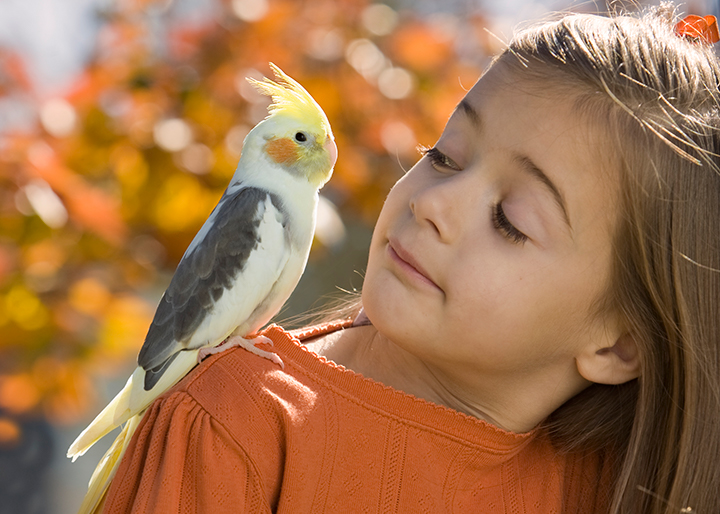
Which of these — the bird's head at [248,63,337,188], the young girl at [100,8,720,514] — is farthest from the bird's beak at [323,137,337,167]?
the young girl at [100,8,720,514]

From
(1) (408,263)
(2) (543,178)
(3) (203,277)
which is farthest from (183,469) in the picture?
(2) (543,178)

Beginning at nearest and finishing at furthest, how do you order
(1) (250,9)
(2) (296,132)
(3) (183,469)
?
(3) (183,469) → (2) (296,132) → (1) (250,9)

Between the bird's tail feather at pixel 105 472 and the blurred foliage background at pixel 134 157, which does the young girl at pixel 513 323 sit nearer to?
the bird's tail feather at pixel 105 472

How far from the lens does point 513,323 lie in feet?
2.86

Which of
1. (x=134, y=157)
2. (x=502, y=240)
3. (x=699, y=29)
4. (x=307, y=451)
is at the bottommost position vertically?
(x=307, y=451)

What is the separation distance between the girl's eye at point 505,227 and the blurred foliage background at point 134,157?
0.51 meters

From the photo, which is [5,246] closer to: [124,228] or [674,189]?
[124,228]

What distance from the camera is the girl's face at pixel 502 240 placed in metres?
0.84

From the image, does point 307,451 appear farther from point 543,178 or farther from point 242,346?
point 543,178

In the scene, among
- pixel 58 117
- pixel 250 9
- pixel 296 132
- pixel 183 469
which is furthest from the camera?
pixel 250 9

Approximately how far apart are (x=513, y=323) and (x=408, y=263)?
0.56 ft

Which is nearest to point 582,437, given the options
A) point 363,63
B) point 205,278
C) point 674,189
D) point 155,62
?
point 674,189

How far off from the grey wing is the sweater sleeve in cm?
9

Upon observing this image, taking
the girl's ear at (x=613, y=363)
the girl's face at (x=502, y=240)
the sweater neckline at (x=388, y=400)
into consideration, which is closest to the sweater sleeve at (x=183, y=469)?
the sweater neckline at (x=388, y=400)
